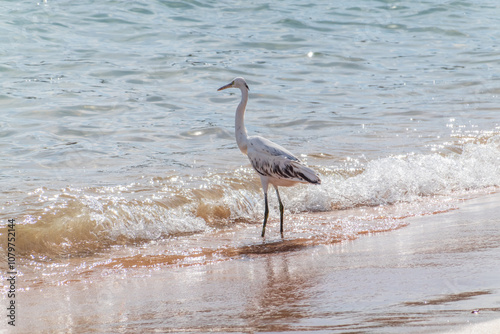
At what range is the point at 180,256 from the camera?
5.57 m

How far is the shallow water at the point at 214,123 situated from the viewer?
21.1ft

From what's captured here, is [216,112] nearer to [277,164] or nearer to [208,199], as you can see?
[208,199]

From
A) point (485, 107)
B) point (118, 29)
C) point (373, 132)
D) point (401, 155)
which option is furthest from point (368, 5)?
point (401, 155)

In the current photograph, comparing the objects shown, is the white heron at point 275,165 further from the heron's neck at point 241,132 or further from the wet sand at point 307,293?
the wet sand at point 307,293

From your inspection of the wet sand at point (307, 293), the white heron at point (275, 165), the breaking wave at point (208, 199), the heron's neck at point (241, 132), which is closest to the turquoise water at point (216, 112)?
the breaking wave at point (208, 199)

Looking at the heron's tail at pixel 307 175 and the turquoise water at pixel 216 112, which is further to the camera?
the turquoise water at pixel 216 112

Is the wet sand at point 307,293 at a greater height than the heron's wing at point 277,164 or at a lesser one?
lesser

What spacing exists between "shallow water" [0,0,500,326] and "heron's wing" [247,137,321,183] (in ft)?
1.71

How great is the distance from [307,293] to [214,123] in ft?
22.3

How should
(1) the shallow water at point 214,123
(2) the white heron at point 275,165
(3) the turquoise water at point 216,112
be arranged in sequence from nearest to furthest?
(1) the shallow water at point 214,123
(2) the white heron at point 275,165
(3) the turquoise water at point 216,112

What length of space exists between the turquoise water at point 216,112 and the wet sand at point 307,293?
1.03 metres

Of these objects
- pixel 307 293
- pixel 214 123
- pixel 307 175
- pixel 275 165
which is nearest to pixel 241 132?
pixel 275 165

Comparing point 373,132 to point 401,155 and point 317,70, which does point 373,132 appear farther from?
point 317,70

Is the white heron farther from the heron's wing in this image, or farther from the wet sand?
the wet sand
